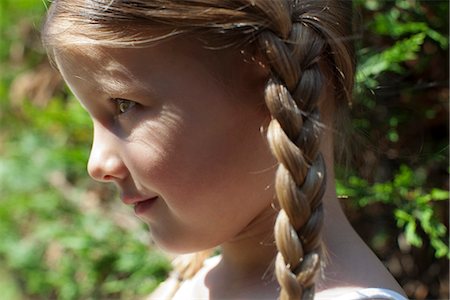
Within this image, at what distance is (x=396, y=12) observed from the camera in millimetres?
2457

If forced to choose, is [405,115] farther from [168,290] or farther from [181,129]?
[181,129]

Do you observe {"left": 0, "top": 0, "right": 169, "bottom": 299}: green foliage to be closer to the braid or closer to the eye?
the eye

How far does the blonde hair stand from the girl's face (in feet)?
0.15

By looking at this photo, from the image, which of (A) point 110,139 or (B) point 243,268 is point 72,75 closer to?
(A) point 110,139

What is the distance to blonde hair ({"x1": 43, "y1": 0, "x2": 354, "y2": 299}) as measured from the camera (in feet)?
4.38

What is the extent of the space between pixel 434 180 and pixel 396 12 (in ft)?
1.87

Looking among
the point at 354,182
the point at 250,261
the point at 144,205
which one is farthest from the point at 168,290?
the point at 354,182

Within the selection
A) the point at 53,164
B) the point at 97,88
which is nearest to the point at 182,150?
the point at 97,88

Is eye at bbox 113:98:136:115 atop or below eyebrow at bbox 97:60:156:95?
below

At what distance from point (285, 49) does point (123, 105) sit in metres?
0.37

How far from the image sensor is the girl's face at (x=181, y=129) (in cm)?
152

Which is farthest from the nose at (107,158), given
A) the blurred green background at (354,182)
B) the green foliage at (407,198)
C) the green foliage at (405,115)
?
the green foliage at (407,198)

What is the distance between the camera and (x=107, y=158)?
1611 millimetres

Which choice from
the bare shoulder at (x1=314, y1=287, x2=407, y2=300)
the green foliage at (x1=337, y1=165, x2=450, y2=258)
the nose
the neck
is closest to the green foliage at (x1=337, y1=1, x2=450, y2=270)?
the green foliage at (x1=337, y1=165, x2=450, y2=258)
